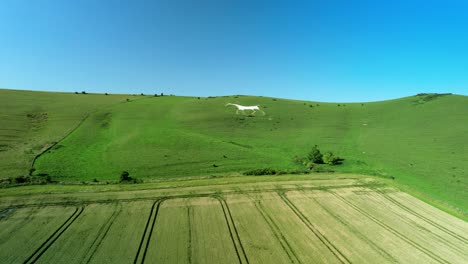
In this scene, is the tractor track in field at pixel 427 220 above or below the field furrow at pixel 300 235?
above

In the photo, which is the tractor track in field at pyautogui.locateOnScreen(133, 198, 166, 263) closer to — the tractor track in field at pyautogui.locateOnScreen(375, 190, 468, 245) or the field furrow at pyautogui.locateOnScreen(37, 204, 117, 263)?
the field furrow at pyautogui.locateOnScreen(37, 204, 117, 263)

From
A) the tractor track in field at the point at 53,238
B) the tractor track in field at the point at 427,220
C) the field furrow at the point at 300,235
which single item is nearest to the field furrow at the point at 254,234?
the field furrow at the point at 300,235

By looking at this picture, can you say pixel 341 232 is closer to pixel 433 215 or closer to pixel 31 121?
pixel 433 215

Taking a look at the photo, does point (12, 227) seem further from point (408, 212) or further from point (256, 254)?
point (408, 212)

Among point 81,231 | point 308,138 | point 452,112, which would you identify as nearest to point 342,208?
point 81,231

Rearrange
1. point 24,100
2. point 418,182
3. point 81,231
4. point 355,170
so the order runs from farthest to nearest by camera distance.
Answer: point 24,100 → point 355,170 → point 418,182 → point 81,231

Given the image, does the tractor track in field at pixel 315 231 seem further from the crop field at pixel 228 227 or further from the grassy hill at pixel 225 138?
the grassy hill at pixel 225 138
